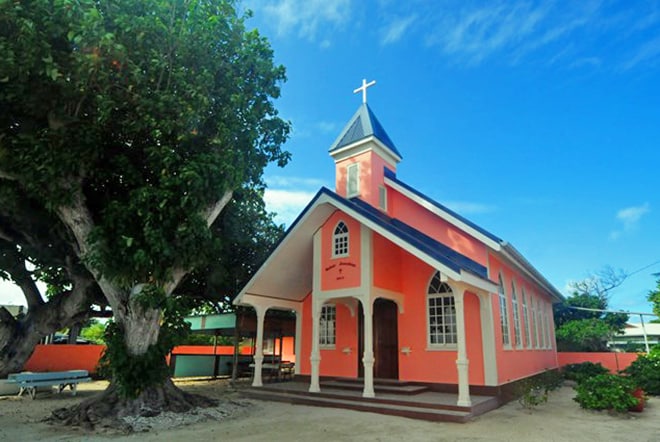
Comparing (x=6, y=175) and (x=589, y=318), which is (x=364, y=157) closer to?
(x=6, y=175)

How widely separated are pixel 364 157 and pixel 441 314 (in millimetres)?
5800

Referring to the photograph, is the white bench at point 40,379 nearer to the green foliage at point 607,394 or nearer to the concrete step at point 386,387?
the concrete step at point 386,387

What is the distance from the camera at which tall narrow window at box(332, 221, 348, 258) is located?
11.9 meters

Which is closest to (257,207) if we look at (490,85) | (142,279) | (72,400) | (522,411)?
(142,279)

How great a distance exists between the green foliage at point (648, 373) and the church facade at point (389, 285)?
3.20 metres

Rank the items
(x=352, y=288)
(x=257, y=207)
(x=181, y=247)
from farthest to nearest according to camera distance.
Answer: (x=257, y=207)
(x=352, y=288)
(x=181, y=247)

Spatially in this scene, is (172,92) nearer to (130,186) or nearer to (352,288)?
(130,186)

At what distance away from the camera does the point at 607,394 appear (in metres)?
9.55

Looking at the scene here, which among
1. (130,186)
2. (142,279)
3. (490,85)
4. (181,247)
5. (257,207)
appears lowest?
(142,279)

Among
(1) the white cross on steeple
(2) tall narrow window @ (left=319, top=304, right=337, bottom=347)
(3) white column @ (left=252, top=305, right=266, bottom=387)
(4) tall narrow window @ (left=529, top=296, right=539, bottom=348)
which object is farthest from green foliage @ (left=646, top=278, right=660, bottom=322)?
(3) white column @ (left=252, top=305, right=266, bottom=387)

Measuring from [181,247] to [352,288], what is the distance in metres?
4.59

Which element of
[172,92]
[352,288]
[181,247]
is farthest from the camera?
[352,288]

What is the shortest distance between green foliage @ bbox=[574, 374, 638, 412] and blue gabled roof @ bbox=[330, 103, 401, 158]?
30.4ft

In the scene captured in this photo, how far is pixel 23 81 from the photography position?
25.4 feet
